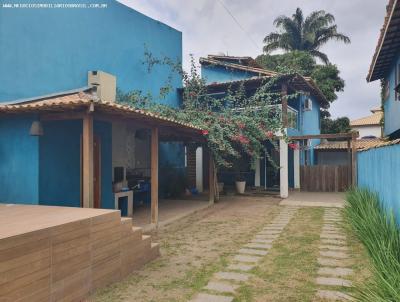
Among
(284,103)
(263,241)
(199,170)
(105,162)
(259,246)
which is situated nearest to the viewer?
(259,246)

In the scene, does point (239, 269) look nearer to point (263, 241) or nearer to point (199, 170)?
point (263, 241)

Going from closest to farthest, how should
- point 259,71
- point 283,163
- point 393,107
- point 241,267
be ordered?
point 241,267, point 393,107, point 283,163, point 259,71

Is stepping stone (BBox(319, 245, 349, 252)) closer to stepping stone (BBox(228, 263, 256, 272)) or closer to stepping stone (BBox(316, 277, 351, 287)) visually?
stepping stone (BBox(316, 277, 351, 287))

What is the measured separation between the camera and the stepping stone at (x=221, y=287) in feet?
14.9

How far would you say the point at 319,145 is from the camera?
22984 millimetres

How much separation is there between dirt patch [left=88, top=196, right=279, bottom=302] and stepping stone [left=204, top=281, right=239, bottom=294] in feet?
0.46

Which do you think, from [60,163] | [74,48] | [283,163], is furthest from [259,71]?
[60,163]

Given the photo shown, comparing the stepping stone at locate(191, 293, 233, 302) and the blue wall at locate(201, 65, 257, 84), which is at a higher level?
the blue wall at locate(201, 65, 257, 84)

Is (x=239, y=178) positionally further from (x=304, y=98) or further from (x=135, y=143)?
(x=135, y=143)

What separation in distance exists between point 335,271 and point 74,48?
9.17 metres

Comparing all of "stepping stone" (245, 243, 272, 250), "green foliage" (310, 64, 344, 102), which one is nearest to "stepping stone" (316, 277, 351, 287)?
"stepping stone" (245, 243, 272, 250)

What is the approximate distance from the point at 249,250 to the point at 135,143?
24.1 ft

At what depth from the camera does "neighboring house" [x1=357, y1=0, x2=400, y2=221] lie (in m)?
5.38

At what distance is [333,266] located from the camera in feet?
17.9
